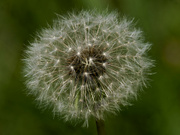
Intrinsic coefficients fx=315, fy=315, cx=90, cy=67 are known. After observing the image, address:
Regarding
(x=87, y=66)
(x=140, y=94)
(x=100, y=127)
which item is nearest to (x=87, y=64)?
(x=87, y=66)

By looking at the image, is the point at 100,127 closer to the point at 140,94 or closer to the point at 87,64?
the point at 87,64

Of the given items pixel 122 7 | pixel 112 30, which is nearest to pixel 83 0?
pixel 122 7

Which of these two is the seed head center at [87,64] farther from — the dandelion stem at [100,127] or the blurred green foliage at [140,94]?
the blurred green foliage at [140,94]

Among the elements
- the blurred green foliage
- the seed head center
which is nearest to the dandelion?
the seed head center

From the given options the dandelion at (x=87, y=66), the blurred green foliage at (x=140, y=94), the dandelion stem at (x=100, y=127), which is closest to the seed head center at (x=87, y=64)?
the dandelion at (x=87, y=66)

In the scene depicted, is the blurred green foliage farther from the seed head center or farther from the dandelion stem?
the seed head center

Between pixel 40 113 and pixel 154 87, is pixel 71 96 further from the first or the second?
pixel 154 87
